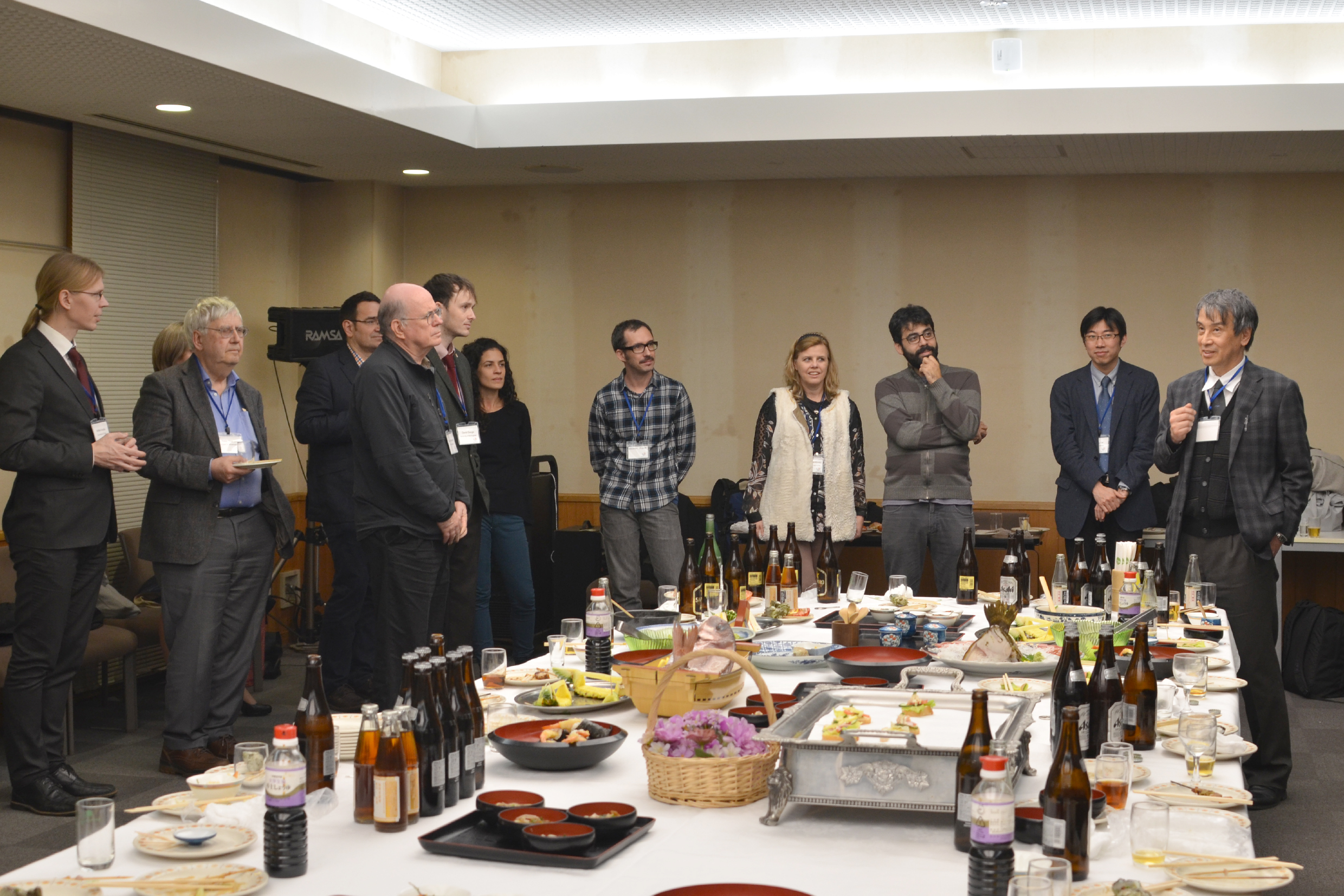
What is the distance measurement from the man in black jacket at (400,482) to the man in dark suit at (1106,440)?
273 cm

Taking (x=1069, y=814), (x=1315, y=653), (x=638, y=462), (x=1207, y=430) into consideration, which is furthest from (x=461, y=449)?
(x=1315, y=653)

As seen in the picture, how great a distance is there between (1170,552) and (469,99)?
14.0ft

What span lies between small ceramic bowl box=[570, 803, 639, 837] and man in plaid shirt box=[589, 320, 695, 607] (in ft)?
12.1

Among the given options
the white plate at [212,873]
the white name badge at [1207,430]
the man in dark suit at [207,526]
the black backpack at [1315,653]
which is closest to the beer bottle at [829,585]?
the white name badge at [1207,430]

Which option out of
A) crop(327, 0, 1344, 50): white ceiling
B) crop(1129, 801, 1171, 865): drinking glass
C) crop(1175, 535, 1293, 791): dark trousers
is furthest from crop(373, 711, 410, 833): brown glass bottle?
crop(327, 0, 1344, 50): white ceiling

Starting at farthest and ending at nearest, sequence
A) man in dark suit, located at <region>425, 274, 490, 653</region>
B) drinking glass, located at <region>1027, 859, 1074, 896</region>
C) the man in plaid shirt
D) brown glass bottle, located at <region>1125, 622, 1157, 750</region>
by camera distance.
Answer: the man in plaid shirt
man in dark suit, located at <region>425, 274, 490, 653</region>
brown glass bottle, located at <region>1125, 622, 1157, 750</region>
drinking glass, located at <region>1027, 859, 1074, 896</region>

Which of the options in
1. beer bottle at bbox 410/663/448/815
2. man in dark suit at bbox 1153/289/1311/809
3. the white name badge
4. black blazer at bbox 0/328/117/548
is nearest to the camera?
beer bottle at bbox 410/663/448/815

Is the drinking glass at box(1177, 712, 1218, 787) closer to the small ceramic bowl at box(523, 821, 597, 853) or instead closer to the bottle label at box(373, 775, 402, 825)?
the small ceramic bowl at box(523, 821, 597, 853)

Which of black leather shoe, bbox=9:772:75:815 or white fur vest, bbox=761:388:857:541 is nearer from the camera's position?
black leather shoe, bbox=9:772:75:815

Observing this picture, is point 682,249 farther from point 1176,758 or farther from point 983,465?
point 1176,758

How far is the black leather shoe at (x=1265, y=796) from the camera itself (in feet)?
14.0

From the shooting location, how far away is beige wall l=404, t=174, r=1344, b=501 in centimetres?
707

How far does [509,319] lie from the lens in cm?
798

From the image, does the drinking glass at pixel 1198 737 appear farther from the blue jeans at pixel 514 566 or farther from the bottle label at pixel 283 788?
the blue jeans at pixel 514 566
